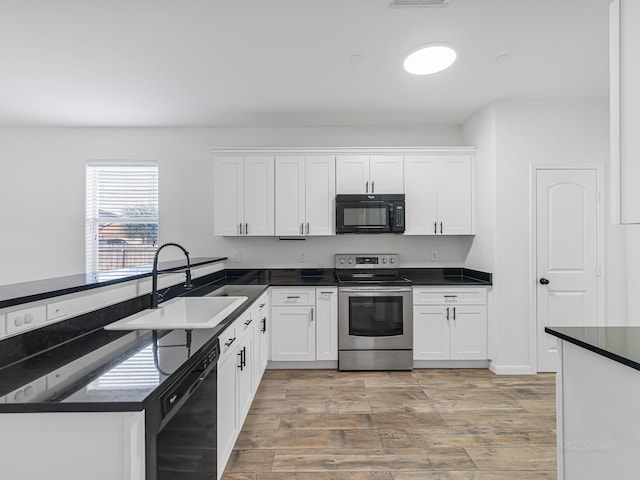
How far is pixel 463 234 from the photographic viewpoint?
3988mm

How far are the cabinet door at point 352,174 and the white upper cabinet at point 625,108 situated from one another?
2.67 metres

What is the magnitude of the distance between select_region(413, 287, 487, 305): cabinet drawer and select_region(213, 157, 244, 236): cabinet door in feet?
6.84

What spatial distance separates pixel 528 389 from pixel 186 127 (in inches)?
180

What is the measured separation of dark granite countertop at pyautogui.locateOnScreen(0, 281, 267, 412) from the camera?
0.96 m

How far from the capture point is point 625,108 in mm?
1304

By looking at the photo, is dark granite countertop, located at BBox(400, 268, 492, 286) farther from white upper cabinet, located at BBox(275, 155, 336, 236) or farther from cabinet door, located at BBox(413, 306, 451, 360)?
white upper cabinet, located at BBox(275, 155, 336, 236)

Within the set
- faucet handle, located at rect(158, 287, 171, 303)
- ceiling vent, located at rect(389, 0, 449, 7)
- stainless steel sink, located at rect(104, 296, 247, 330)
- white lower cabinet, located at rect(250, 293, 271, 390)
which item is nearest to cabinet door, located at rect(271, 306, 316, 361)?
white lower cabinet, located at rect(250, 293, 271, 390)

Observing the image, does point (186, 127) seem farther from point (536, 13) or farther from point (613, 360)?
point (613, 360)

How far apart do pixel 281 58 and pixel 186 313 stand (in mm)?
2011

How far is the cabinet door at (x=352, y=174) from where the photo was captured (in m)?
3.96

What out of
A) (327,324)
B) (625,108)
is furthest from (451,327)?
(625,108)

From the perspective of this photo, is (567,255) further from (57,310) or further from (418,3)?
(57,310)

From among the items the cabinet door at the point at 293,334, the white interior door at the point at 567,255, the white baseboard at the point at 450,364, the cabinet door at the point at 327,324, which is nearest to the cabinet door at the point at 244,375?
the cabinet door at the point at 293,334

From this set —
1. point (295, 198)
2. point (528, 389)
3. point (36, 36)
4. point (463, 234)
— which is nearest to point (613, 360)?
point (528, 389)
